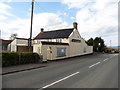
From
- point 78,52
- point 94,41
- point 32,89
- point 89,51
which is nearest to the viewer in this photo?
point 32,89

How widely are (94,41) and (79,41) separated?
20.2 meters

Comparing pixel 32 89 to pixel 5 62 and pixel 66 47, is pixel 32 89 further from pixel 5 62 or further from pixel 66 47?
pixel 66 47

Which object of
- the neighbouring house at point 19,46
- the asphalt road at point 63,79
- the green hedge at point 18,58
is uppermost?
the neighbouring house at point 19,46

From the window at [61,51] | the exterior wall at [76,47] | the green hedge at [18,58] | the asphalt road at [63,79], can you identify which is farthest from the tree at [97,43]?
the asphalt road at [63,79]

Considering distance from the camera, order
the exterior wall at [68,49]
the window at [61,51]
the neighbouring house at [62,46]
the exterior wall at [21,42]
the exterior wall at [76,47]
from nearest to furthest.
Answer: the exterior wall at [68,49]
the neighbouring house at [62,46]
the window at [61,51]
the exterior wall at [76,47]
the exterior wall at [21,42]

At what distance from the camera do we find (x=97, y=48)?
50312 mm

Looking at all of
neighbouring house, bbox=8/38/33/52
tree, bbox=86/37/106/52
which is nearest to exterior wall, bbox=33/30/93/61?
neighbouring house, bbox=8/38/33/52

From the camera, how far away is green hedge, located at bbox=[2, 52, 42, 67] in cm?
1327


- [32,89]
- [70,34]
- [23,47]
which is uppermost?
[70,34]

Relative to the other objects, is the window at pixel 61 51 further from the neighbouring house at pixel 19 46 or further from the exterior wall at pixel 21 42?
the exterior wall at pixel 21 42

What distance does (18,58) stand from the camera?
14.8 m

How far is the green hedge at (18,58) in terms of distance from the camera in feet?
43.5

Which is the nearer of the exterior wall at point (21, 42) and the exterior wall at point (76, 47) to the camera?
the exterior wall at point (76, 47)

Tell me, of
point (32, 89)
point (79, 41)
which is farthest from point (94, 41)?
point (32, 89)
